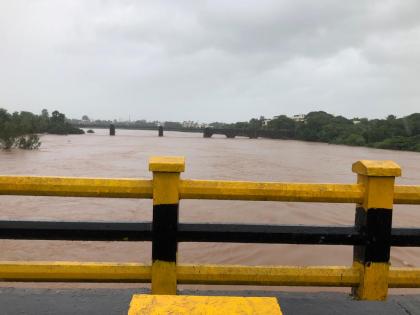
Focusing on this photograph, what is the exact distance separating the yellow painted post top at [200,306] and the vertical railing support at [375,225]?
1427mm

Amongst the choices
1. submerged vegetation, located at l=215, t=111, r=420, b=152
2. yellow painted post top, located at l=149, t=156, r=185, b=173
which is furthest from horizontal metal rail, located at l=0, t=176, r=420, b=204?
submerged vegetation, located at l=215, t=111, r=420, b=152

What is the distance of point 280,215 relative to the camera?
47.3 ft

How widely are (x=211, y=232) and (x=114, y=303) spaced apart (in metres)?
0.85

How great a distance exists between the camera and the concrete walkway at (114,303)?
3.09 metres

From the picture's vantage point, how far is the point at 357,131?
82.9 m

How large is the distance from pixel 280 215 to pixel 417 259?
5.01 metres

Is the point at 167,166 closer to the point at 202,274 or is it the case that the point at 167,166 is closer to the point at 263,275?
the point at 202,274

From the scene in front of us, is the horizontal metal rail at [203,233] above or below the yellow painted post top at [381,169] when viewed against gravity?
below

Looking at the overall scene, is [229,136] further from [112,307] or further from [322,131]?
[112,307]

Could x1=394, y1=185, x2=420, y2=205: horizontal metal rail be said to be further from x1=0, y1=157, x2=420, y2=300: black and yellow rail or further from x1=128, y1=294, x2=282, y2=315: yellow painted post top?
x1=128, y1=294, x2=282, y2=315: yellow painted post top

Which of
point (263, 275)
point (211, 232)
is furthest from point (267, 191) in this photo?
point (263, 275)

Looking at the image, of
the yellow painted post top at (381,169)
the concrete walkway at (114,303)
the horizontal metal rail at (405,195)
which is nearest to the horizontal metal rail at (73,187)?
the concrete walkway at (114,303)

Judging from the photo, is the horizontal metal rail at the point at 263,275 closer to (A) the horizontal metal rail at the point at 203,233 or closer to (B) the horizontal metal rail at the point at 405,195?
(A) the horizontal metal rail at the point at 203,233

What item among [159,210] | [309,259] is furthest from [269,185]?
[309,259]
